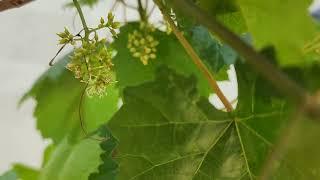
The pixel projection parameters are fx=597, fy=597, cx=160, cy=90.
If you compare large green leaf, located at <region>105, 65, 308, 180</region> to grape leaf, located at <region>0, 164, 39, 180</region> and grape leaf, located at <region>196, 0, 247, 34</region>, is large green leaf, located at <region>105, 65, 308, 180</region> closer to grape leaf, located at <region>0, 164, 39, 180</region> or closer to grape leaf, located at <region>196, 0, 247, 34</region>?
grape leaf, located at <region>196, 0, 247, 34</region>

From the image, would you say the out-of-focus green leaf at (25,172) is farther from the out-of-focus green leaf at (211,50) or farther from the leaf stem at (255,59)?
the leaf stem at (255,59)

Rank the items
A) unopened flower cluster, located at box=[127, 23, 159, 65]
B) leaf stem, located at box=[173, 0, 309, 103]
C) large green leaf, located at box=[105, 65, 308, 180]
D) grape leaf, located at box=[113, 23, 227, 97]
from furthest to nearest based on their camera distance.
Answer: grape leaf, located at box=[113, 23, 227, 97]
unopened flower cluster, located at box=[127, 23, 159, 65]
large green leaf, located at box=[105, 65, 308, 180]
leaf stem, located at box=[173, 0, 309, 103]

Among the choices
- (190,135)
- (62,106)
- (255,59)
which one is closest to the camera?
(255,59)

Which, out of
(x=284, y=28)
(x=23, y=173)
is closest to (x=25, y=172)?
(x=23, y=173)

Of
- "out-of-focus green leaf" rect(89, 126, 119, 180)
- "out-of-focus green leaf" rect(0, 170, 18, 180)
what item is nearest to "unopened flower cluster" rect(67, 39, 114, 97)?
"out-of-focus green leaf" rect(89, 126, 119, 180)

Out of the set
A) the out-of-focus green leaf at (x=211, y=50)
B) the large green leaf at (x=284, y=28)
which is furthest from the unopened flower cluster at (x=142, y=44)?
the large green leaf at (x=284, y=28)

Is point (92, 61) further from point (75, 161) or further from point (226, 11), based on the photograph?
point (75, 161)
